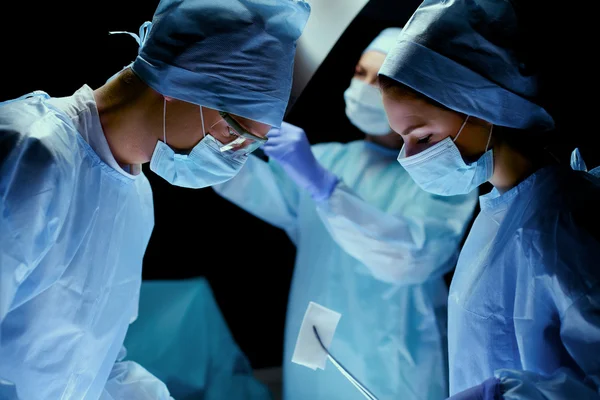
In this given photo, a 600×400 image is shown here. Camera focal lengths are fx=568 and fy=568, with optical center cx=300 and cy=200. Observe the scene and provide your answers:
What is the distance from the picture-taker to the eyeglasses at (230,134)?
1385mm

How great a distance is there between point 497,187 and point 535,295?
14.1 inches

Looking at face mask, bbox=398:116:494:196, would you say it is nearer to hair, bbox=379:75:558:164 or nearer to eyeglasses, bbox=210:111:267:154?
hair, bbox=379:75:558:164

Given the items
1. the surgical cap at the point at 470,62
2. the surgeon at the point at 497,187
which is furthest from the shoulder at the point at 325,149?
the surgical cap at the point at 470,62

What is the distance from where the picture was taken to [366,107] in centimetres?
214

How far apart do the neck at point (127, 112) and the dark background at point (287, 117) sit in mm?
542

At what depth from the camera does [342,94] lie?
2453 millimetres

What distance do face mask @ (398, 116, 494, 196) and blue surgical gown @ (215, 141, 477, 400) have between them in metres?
0.52

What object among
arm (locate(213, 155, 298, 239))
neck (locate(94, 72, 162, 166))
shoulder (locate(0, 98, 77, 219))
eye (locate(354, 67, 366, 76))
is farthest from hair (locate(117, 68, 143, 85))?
eye (locate(354, 67, 366, 76))

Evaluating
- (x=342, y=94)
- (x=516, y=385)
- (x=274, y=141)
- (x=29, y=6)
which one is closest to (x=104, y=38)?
(x=29, y=6)

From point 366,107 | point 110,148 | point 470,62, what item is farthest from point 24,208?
point 366,107

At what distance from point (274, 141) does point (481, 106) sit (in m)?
0.84

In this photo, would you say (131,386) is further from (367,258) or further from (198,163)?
(367,258)

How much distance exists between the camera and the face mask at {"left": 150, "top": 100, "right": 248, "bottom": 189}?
140cm

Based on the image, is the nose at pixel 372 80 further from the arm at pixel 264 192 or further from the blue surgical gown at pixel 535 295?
the blue surgical gown at pixel 535 295
